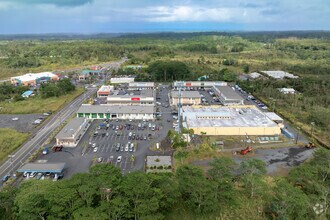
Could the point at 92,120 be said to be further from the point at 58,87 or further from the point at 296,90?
the point at 296,90

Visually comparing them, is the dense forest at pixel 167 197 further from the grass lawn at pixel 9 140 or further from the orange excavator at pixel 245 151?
the grass lawn at pixel 9 140

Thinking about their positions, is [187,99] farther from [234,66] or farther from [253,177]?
[234,66]

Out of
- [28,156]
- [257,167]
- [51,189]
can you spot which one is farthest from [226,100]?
[51,189]

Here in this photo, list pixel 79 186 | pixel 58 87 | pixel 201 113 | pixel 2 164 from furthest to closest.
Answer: pixel 58 87
pixel 201 113
pixel 2 164
pixel 79 186

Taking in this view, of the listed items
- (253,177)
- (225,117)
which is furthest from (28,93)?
(253,177)

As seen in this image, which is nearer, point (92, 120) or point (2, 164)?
point (2, 164)

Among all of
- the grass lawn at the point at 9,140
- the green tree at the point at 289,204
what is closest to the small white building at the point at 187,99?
the grass lawn at the point at 9,140

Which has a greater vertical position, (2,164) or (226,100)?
(226,100)

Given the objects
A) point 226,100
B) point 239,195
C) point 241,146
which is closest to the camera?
point 239,195

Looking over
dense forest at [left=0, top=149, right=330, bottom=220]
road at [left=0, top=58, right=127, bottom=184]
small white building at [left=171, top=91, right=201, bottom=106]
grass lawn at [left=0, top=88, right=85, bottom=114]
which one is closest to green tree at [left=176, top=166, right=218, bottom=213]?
dense forest at [left=0, top=149, right=330, bottom=220]
